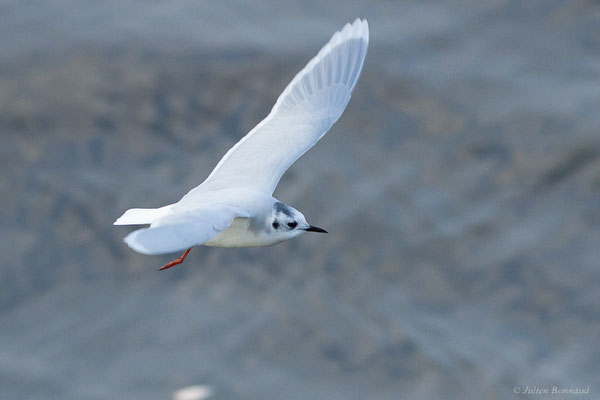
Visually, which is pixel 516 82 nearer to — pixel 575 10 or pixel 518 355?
pixel 575 10

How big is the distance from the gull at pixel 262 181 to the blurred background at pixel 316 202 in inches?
137

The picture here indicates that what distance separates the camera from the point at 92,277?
37.7ft

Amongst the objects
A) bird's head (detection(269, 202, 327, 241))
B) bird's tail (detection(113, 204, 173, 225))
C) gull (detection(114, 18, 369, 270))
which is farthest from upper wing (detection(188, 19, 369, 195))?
bird's tail (detection(113, 204, 173, 225))

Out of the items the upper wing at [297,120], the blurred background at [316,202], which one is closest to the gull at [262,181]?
the upper wing at [297,120]

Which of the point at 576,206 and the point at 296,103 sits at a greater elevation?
the point at 576,206

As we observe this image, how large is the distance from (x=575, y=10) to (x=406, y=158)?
2590mm

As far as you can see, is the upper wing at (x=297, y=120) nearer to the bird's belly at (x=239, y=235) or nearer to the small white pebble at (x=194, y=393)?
the bird's belly at (x=239, y=235)

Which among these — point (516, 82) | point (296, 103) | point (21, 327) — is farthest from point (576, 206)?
point (21, 327)

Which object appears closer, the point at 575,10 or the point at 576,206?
the point at 576,206

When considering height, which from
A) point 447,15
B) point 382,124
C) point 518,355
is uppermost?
point 447,15

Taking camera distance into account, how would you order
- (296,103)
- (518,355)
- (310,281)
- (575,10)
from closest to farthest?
1. (296,103)
2. (518,355)
3. (310,281)
4. (575,10)

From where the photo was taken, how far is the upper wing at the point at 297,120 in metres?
7.23

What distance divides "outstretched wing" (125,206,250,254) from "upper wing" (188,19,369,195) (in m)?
0.83

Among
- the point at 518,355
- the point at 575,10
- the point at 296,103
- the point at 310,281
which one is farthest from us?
the point at 575,10
